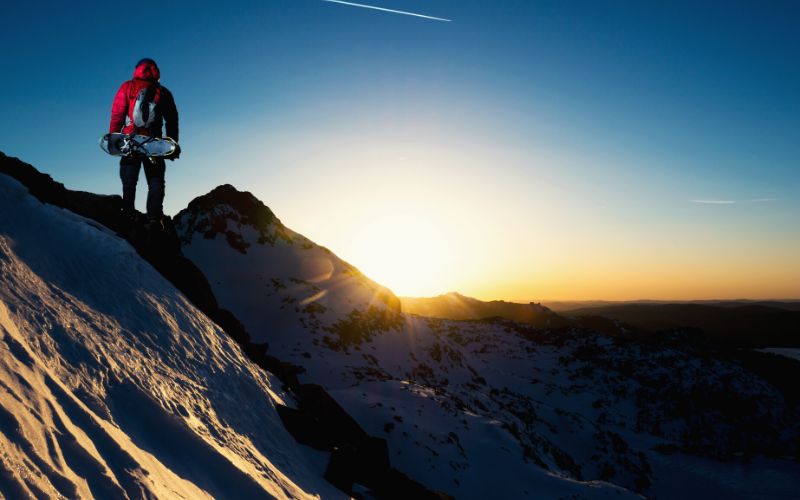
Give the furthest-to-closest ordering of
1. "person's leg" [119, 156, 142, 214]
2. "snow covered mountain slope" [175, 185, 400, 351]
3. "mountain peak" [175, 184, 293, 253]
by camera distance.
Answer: "mountain peak" [175, 184, 293, 253] < "snow covered mountain slope" [175, 185, 400, 351] < "person's leg" [119, 156, 142, 214]

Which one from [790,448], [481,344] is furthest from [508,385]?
[790,448]

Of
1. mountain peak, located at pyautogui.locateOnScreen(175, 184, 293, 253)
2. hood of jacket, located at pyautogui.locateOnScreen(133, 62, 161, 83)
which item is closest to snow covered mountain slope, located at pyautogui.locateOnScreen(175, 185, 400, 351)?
mountain peak, located at pyautogui.locateOnScreen(175, 184, 293, 253)

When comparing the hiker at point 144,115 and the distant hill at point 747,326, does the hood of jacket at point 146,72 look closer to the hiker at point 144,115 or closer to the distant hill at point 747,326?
the hiker at point 144,115

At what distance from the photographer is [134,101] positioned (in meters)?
8.73

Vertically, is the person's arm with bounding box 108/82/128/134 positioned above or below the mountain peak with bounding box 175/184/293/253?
below

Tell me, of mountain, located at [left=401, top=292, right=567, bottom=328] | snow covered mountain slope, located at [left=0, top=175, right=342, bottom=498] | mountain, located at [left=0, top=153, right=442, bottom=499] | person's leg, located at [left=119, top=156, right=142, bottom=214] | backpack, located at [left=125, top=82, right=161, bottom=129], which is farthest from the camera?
mountain, located at [left=401, top=292, right=567, bottom=328]

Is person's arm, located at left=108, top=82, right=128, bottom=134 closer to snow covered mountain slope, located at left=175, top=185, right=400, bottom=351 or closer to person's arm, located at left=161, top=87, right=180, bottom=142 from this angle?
person's arm, located at left=161, top=87, right=180, bottom=142

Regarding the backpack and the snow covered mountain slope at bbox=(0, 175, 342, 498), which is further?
the backpack

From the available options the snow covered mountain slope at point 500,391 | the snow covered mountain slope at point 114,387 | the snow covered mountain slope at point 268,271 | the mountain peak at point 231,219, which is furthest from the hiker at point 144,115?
the mountain peak at point 231,219

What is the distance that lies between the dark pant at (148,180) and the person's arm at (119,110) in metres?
0.67

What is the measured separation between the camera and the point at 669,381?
197 ft

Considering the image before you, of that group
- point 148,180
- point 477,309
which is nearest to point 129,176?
point 148,180

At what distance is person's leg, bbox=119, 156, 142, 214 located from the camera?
9102 mm

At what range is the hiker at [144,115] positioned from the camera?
876 cm
